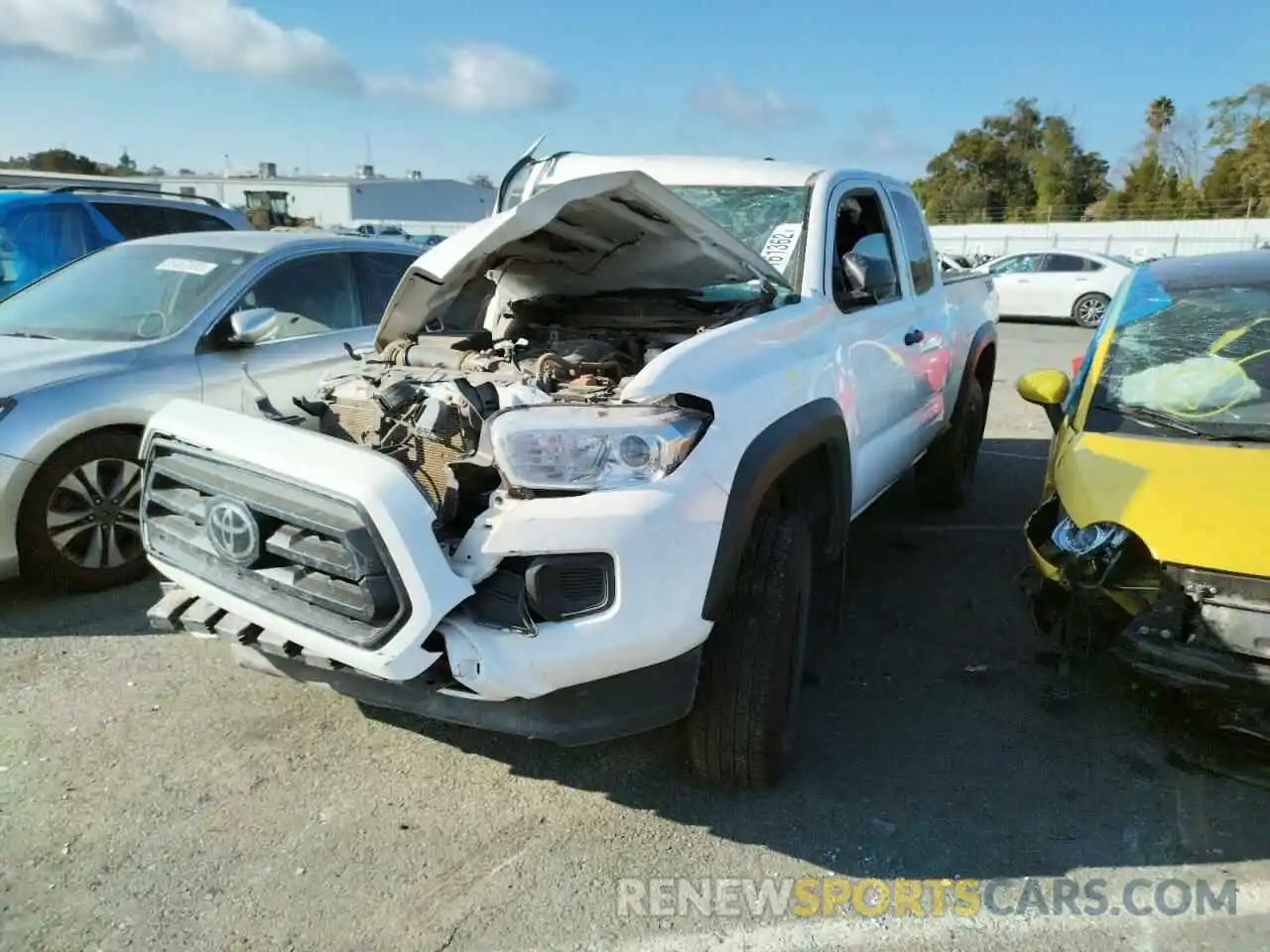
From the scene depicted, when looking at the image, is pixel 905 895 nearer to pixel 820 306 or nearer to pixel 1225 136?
pixel 820 306

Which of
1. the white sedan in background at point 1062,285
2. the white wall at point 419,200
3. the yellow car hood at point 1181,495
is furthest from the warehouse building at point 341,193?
the yellow car hood at point 1181,495

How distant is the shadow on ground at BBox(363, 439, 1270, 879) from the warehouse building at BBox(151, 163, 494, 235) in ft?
166

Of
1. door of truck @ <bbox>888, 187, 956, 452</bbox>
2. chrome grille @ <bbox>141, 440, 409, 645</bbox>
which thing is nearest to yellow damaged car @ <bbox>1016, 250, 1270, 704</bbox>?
door of truck @ <bbox>888, 187, 956, 452</bbox>

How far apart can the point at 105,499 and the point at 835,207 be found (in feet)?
11.5

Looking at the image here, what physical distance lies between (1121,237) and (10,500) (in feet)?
125

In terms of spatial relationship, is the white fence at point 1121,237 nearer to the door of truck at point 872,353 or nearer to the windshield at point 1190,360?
the windshield at point 1190,360

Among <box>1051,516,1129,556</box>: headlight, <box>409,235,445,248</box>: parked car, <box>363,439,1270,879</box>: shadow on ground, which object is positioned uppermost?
<box>409,235,445,248</box>: parked car

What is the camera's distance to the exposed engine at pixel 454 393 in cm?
264

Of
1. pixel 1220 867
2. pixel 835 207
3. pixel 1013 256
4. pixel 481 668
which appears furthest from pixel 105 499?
pixel 1013 256

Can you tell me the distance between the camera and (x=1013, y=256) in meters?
19.3

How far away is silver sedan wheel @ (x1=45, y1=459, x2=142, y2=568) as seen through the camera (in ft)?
13.6

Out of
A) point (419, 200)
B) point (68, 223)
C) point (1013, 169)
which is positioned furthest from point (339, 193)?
point (68, 223)

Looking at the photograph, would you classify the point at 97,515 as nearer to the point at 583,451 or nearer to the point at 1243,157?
the point at 583,451

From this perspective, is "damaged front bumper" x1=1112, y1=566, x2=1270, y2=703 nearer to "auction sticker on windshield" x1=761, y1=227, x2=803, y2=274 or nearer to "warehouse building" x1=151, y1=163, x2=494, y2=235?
"auction sticker on windshield" x1=761, y1=227, x2=803, y2=274
